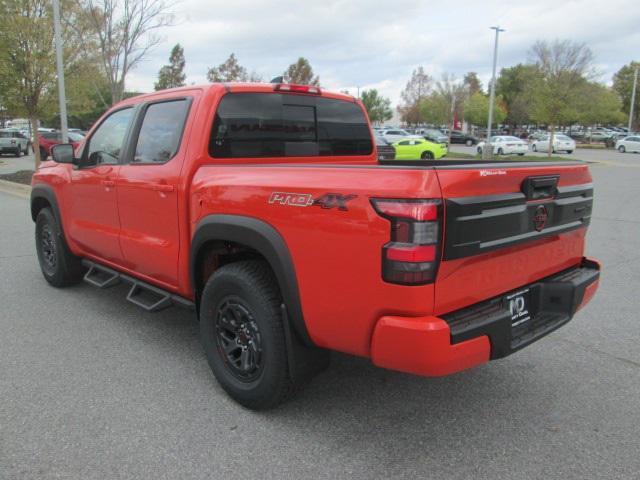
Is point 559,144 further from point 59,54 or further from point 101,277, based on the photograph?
point 101,277

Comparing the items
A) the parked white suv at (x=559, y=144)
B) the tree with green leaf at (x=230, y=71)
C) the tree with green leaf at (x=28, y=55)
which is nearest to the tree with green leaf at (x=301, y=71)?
the tree with green leaf at (x=230, y=71)

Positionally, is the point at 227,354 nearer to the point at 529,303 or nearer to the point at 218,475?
the point at 218,475

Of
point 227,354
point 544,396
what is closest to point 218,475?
point 227,354

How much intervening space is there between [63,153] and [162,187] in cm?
158

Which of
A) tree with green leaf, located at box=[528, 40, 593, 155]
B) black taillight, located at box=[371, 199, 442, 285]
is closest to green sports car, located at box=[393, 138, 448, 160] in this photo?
tree with green leaf, located at box=[528, 40, 593, 155]

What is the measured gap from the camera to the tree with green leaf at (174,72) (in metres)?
49.4

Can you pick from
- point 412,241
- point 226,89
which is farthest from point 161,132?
point 412,241

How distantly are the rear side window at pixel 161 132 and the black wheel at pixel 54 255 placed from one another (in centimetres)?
182

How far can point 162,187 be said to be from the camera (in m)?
3.62

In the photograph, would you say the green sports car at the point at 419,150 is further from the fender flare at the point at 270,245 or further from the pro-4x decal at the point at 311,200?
the pro-4x decal at the point at 311,200

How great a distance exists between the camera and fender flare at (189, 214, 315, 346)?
8.99 feet

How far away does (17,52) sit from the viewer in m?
14.8

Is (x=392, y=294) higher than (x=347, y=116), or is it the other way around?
(x=347, y=116)

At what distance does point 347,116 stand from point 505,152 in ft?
111
